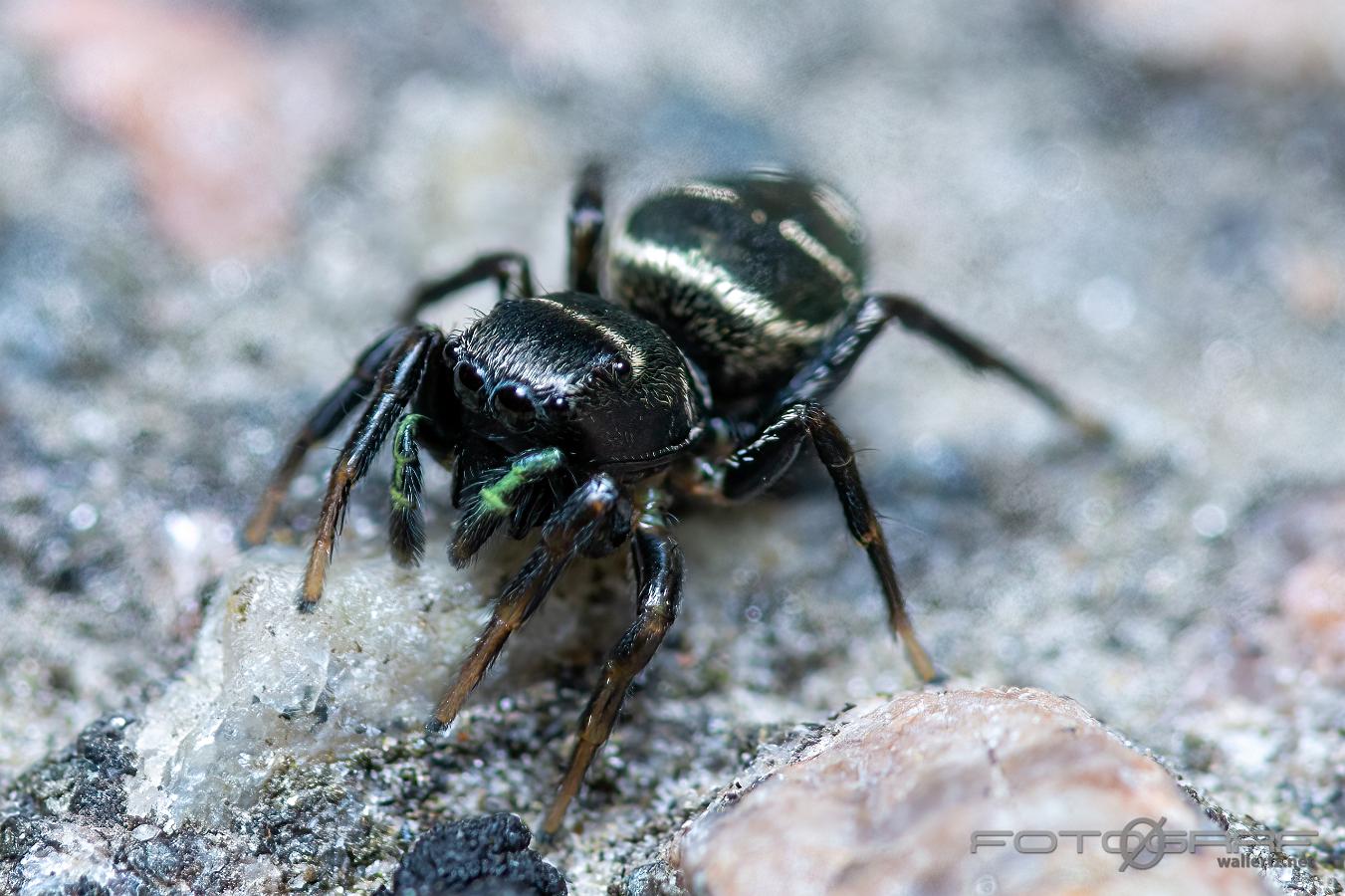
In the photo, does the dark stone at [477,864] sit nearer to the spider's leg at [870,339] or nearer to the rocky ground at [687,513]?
the rocky ground at [687,513]

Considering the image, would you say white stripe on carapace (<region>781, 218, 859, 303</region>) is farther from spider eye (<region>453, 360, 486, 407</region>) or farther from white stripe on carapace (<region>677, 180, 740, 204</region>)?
spider eye (<region>453, 360, 486, 407</region>)

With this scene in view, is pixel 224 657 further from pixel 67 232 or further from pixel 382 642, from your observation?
pixel 67 232

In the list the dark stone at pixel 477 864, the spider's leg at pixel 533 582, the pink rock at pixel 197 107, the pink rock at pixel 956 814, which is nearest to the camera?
the pink rock at pixel 956 814

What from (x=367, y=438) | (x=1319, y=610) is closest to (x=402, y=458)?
(x=367, y=438)

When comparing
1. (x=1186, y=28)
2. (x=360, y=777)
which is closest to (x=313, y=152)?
(x=360, y=777)

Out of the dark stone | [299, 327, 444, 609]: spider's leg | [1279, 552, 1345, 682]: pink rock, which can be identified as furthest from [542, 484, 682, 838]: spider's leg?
[1279, 552, 1345, 682]: pink rock

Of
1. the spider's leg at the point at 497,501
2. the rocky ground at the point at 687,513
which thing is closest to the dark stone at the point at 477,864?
the rocky ground at the point at 687,513
